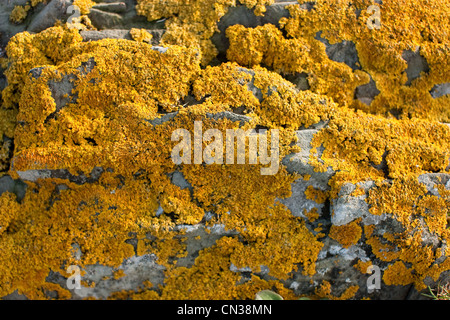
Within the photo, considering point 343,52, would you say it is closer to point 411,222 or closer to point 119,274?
point 411,222

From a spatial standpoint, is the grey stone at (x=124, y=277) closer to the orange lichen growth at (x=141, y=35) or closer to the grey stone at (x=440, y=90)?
the orange lichen growth at (x=141, y=35)

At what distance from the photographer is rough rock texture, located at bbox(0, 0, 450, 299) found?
4.70 metres

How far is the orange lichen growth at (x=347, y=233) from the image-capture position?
15.5 ft

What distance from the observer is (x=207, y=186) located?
186 inches

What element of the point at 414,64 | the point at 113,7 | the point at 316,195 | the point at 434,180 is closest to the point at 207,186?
the point at 316,195

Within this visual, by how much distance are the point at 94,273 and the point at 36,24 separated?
3746 mm

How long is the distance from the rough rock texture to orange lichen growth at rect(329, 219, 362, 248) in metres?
0.02

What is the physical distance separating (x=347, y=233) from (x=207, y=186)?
1846 mm

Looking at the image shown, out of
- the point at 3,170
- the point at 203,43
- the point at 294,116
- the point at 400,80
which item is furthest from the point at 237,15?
the point at 3,170

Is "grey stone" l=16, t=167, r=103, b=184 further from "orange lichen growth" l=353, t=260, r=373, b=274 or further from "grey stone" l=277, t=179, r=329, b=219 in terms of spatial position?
"orange lichen growth" l=353, t=260, r=373, b=274

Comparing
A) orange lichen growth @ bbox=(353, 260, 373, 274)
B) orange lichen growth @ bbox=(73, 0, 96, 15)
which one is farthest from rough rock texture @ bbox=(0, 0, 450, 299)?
orange lichen growth @ bbox=(73, 0, 96, 15)

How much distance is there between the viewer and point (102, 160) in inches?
183

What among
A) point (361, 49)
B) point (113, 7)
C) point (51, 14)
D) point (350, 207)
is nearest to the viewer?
point (350, 207)

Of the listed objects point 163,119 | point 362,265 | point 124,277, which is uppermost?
point 163,119
